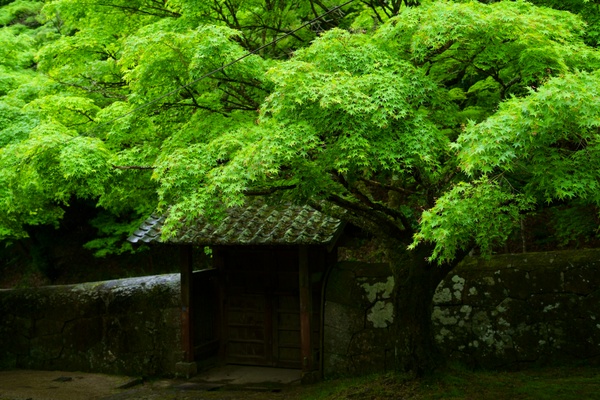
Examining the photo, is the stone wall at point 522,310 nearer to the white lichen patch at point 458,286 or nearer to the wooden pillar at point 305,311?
the white lichen patch at point 458,286

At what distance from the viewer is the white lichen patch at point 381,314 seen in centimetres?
1022

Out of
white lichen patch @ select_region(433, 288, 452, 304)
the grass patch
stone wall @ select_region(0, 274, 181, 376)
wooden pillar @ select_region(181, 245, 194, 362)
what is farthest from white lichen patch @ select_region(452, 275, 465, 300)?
stone wall @ select_region(0, 274, 181, 376)

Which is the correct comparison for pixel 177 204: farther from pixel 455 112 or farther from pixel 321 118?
pixel 455 112

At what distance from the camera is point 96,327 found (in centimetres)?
1264

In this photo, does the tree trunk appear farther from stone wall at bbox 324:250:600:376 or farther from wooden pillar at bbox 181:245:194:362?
wooden pillar at bbox 181:245:194:362

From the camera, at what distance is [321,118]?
601 centimetres

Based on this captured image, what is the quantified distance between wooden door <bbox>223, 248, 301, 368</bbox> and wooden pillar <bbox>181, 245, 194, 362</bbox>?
1063 millimetres

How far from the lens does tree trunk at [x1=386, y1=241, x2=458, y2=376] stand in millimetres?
8352

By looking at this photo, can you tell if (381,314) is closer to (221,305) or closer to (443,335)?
(443,335)

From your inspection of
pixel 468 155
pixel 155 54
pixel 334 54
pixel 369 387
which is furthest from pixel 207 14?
pixel 369 387

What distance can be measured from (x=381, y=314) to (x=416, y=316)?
1882mm

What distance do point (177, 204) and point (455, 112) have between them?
345 cm

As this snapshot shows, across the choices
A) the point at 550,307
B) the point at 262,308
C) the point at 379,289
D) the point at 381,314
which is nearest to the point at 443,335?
the point at 381,314

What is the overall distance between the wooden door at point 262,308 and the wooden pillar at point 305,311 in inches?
46.0
